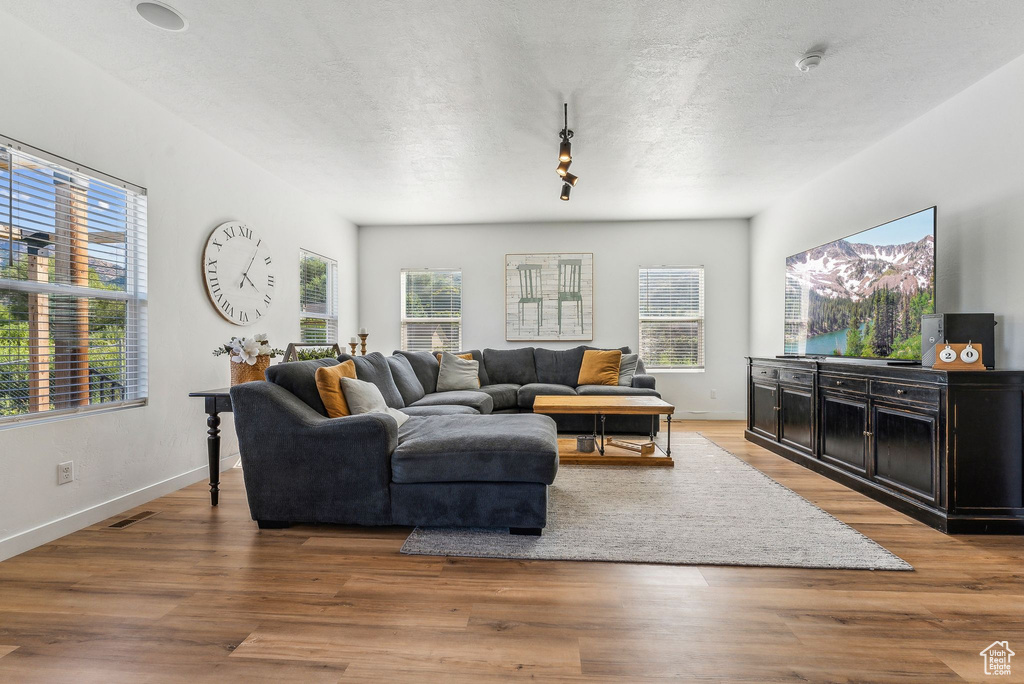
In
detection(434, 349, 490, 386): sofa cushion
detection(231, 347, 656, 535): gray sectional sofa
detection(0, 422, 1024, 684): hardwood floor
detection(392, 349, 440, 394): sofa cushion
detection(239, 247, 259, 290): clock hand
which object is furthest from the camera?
detection(434, 349, 490, 386): sofa cushion

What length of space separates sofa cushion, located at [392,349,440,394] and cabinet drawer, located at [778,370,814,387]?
3.28 m

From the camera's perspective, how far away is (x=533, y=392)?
Result: 501 centimetres

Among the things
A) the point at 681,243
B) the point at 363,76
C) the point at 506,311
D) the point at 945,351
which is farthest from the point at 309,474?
the point at 681,243

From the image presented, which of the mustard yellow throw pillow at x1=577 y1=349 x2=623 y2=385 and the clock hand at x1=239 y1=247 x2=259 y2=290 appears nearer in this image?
the clock hand at x1=239 y1=247 x2=259 y2=290

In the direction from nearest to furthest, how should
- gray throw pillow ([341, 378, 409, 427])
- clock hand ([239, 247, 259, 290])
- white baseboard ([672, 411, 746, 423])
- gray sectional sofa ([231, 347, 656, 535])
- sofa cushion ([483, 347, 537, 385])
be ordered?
gray sectional sofa ([231, 347, 656, 535]) < gray throw pillow ([341, 378, 409, 427]) < clock hand ([239, 247, 259, 290]) < sofa cushion ([483, 347, 537, 385]) < white baseboard ([672, 411, 746, 423])

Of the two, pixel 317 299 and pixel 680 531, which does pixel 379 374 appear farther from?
pixel 680 531

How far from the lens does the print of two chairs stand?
6121mm

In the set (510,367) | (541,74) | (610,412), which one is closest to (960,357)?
(610,412)

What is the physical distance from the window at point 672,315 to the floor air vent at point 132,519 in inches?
202

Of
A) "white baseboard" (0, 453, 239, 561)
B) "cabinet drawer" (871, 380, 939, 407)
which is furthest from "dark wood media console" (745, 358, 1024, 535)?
"white baseboard" (0, 453, 239, 561)

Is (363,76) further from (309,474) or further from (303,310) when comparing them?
(303,310)

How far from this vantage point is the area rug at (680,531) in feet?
7.07

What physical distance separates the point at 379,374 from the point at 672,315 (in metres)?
3.91

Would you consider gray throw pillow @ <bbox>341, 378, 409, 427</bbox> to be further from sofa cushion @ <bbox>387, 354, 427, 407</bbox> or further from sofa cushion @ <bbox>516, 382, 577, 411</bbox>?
sofa cushion @ <bbox>516, 382, 577, 411</bbox>
